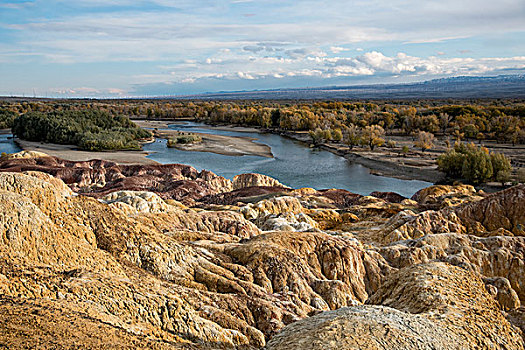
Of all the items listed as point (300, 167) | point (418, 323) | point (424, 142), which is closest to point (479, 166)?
point (424, 142)

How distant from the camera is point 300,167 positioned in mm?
80250

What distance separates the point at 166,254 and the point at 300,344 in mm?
5706

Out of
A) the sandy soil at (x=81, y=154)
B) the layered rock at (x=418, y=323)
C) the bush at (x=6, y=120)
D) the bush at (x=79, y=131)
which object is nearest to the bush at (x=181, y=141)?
the bush at (x=79, y=131)

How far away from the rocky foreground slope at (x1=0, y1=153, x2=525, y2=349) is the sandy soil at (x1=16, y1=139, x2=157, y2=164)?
213 ft

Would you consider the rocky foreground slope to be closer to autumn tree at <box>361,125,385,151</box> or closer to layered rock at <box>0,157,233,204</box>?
layered rock at <box>0,157,233,204</box>

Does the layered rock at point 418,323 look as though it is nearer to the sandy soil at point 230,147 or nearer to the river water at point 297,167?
the river water at point 297,167

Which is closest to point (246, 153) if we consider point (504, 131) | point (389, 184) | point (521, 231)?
point (389, 184)

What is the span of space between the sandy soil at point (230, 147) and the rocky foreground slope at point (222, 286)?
73.2 meters

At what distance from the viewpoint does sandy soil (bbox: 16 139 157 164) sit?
82.4 metres

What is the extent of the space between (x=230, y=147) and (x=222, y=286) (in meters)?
90.2

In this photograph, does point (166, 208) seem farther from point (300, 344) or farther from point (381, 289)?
point (300, 344)

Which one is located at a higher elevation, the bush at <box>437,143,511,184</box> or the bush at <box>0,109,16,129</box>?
the bush at <box>0,109,16,129</box>

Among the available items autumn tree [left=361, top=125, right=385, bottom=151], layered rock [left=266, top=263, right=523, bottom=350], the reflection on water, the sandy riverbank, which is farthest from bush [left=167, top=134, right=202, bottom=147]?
layered rock [left=266, top=263, right=523, bottom=350]

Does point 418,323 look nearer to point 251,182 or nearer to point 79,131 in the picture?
point 251,182
